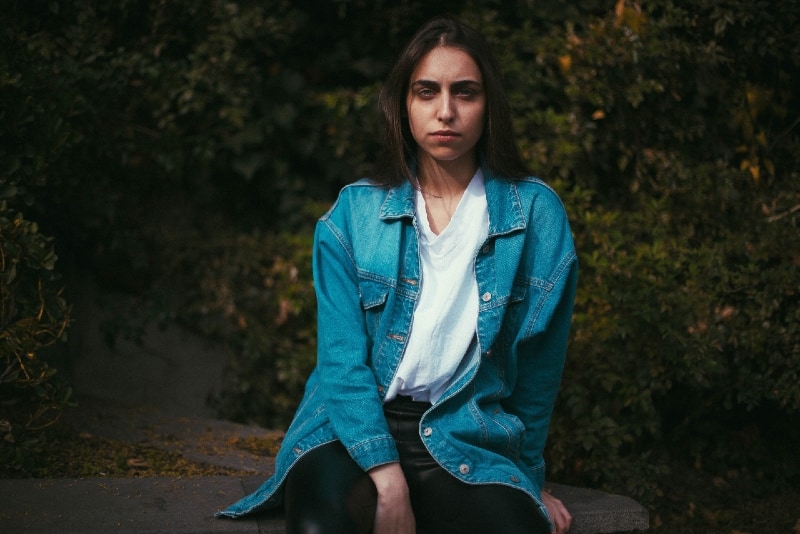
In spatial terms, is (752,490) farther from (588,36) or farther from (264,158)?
(264,158)

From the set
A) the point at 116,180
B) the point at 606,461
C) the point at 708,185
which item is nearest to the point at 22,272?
the point at 116,180

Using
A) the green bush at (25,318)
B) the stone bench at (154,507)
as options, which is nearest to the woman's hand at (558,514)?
the stone bench at (154,507)

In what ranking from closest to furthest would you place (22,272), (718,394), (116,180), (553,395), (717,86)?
1. (553,395)
2. (22,272)
3. (718,394)
4. (717,86)
5. (116,180)

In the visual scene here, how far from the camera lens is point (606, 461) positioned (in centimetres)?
344

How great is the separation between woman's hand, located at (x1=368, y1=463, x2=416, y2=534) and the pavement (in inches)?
15.1

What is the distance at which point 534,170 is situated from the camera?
3980 mm

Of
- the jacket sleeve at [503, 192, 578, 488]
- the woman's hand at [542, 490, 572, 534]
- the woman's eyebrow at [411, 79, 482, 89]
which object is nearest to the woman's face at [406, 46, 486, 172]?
the woman's eyebrow at [411, 79, 482, 89]

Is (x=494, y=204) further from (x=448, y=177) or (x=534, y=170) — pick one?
(x=534, y=170)

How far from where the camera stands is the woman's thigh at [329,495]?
2135 mm

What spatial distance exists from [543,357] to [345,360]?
22.0 inches

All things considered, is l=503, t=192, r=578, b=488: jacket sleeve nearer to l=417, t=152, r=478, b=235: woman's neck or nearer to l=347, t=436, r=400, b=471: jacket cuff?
l=417, t=152, r=478, b=235: woman's neck

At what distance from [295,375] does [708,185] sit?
204 centimetres

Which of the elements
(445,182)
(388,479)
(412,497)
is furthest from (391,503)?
(445,182)

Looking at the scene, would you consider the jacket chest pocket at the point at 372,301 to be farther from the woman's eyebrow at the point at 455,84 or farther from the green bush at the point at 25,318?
the green bush at the point at 25,318
